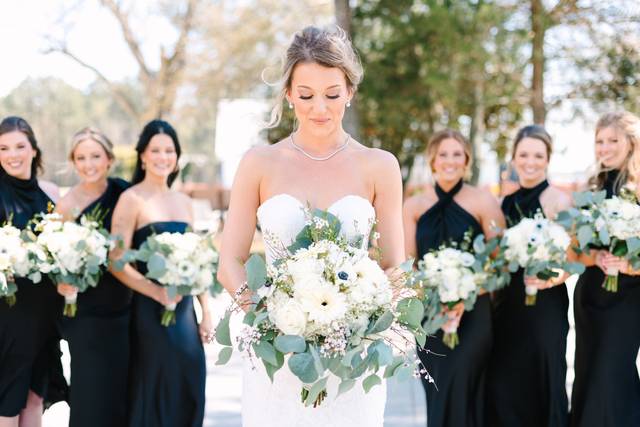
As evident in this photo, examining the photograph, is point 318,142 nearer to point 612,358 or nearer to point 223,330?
point 223,330

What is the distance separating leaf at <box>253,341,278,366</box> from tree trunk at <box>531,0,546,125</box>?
10646 mm

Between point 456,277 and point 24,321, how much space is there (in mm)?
2913

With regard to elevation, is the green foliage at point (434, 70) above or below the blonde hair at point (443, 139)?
above

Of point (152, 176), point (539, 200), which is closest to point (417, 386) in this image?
point (539, 200)

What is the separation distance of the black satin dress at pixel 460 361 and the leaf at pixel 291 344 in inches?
113

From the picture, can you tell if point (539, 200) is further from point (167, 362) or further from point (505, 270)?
point (167, 362)

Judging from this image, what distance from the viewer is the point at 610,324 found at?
5031 mm

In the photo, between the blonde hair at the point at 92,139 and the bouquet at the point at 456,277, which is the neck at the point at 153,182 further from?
the bouquet at the point at 456,277

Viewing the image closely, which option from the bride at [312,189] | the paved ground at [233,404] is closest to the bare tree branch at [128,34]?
the paved ground at [233,404]

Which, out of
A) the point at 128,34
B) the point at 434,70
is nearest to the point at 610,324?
the point at 434,70

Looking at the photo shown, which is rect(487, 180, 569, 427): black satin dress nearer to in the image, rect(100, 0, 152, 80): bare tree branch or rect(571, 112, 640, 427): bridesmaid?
rect(571, 112, 640, 427): bridesmaid

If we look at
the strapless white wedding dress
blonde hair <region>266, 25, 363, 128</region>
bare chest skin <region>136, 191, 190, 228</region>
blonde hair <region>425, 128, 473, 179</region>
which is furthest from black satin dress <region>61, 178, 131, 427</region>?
blonde hair <region>266, 25, 363, 128</region>

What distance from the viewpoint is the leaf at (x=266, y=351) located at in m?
2.64

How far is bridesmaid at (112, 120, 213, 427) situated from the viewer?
529cm
